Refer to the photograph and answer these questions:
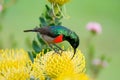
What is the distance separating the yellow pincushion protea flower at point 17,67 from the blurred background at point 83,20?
5.16 m

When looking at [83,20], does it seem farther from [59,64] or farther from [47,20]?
[59,64]

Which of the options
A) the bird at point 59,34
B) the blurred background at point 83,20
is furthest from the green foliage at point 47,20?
the blurred background at point 83,20

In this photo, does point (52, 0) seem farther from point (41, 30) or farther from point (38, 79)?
point (38, 79)

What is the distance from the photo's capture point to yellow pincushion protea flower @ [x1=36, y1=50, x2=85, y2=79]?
1581mm

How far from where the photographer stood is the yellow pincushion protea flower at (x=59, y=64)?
158 cm

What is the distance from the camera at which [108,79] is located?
671 centimetres

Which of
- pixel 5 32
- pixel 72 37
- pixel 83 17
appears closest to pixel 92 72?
pixel 5 32

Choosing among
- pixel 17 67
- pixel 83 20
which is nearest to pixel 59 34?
pixel 17 67

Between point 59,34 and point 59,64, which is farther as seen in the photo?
point 59,34

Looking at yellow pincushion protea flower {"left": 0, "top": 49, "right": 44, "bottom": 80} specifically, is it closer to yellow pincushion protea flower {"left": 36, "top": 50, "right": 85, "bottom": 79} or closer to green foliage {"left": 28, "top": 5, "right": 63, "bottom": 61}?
yellow pincushion protea flower {"left": 36, "top": 50, "right": 85, "bottom": 79}

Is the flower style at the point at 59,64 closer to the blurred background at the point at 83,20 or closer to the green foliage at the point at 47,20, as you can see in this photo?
the green foliage at the point at 47,20

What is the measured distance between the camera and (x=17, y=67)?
167cm

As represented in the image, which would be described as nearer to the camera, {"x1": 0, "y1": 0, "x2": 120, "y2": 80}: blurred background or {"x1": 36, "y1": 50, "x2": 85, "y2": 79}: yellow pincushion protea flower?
{"x1": 36, "y1": 50, "x2": 85, "y2": 79}: yellow pincushion protea flower

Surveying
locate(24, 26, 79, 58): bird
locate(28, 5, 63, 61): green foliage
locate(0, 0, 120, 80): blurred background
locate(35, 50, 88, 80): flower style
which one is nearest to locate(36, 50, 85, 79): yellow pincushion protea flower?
locate(35, 50, 88, 80): flower style
